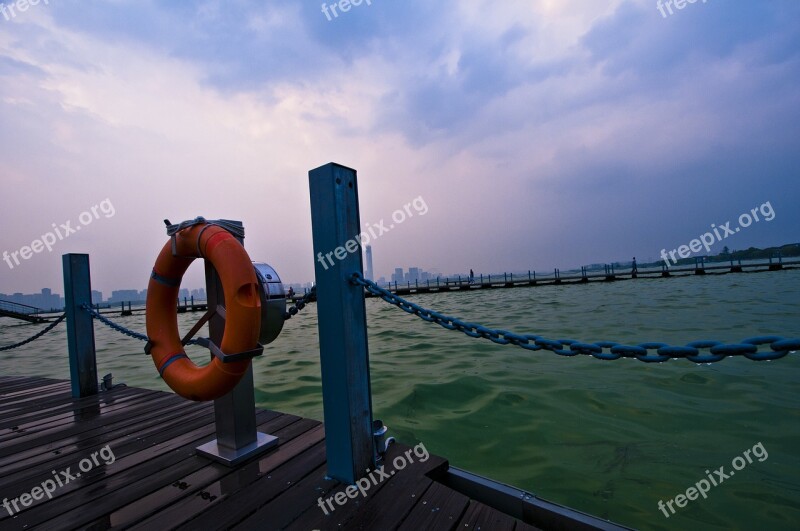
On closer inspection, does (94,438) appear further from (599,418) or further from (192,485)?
(599,418)

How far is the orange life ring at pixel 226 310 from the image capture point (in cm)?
169

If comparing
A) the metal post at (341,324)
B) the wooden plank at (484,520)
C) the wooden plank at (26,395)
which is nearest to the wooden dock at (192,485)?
the wooden plank at (484,520)

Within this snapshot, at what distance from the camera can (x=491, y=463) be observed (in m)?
2.48

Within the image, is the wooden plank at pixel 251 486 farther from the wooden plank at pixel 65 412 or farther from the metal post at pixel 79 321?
the metal post at pixel 79 321

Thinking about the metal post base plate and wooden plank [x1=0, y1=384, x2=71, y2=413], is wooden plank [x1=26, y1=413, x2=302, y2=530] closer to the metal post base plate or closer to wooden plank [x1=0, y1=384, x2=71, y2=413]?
the metal post base plate

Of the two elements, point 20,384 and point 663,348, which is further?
point 20,384

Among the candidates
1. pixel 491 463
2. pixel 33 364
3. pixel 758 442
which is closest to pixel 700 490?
pixel 758 442

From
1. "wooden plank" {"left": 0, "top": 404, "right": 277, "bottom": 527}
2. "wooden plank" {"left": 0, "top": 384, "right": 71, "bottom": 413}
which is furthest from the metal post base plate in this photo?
"wooden plank" {"left": 0, "top": 384, "right": 71, "bottom": 413}
